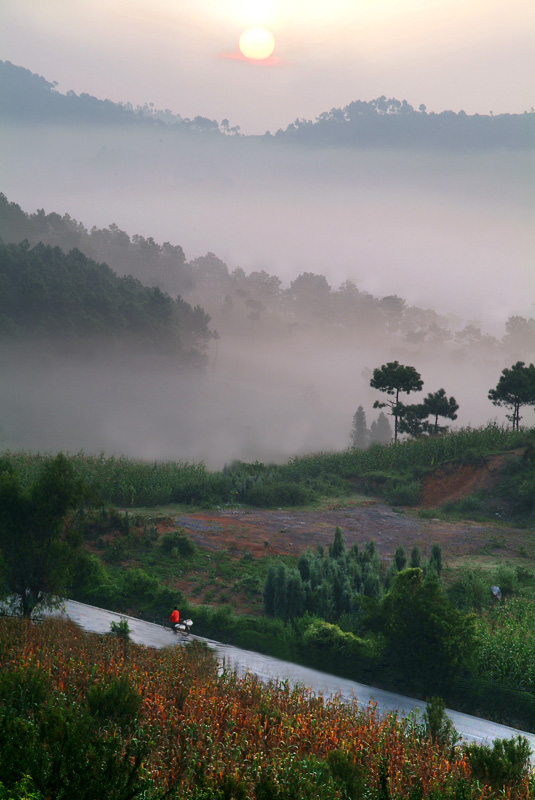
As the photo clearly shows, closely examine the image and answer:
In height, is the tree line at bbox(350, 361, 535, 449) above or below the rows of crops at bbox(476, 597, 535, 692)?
above

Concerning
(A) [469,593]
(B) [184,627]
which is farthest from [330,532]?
(B) [184,627]

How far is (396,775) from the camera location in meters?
7.89

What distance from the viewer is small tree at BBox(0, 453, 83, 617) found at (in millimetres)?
12469

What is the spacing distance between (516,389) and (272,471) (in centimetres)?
1411

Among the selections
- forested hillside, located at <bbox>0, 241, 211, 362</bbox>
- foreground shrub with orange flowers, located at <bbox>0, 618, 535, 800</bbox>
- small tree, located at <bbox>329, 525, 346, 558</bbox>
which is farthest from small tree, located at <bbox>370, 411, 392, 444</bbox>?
foreground shrub with orange flowers, located at <bbox>0, 618, 535, 800</bbox>

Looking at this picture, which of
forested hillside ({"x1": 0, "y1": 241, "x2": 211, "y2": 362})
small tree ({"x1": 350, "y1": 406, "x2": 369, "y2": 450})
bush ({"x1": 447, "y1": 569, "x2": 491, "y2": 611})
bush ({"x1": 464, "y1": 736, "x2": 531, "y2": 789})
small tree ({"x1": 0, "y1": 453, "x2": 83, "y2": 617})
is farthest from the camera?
small tree ({"x1": 350, "y1": 406, "x2": 369, "y2": 450})

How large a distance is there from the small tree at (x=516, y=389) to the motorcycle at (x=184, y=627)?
2856 centimetres

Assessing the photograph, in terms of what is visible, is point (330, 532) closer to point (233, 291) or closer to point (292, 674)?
point (292, 674)

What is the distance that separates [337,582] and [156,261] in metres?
95.0

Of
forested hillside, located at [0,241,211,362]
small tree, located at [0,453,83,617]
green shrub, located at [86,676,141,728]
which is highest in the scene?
forested hillside, located at [0,241,211,362]

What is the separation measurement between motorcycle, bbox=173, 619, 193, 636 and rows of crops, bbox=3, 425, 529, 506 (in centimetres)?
856

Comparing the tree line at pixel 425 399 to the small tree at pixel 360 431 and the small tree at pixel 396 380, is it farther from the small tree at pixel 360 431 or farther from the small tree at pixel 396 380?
the small tree at pixel 360 431

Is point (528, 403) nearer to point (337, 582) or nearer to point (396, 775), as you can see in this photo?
point (337, 582)

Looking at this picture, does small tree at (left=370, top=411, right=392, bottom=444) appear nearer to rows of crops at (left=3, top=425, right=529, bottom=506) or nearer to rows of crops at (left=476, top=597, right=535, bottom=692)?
rows of crops at (left=3, top=425, right=529, bottom=506)
